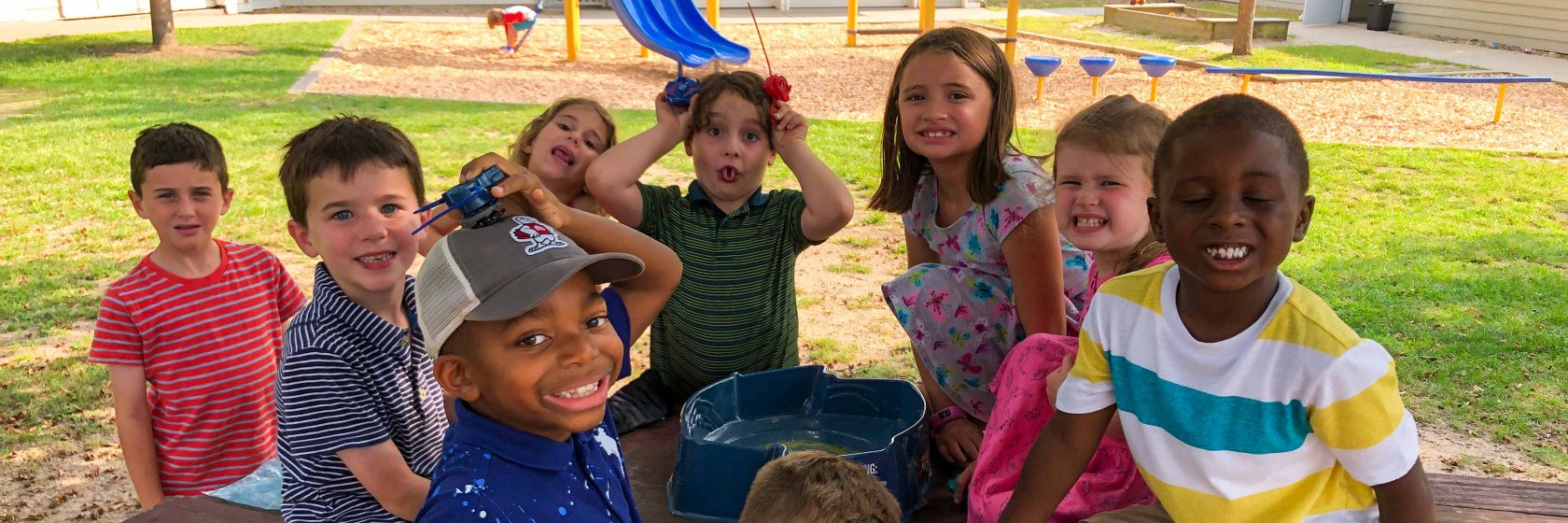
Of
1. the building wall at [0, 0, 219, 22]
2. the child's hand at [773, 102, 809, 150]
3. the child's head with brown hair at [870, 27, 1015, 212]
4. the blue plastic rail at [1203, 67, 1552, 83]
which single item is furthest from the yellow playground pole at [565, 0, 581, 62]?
the child's head with brown hair at [870, 27, 1015, 212]

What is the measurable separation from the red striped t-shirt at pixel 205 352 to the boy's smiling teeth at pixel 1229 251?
2771mm

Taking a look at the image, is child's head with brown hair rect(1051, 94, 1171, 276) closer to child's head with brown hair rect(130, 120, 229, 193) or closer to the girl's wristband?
the girl's wristband

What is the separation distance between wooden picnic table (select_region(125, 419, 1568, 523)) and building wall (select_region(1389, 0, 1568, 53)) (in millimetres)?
16652

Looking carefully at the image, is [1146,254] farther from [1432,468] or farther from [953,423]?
[1432,468]

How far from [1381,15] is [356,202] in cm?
2147

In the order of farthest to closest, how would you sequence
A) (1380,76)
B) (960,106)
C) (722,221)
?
(1380,76) < (722,221) < (960,106)

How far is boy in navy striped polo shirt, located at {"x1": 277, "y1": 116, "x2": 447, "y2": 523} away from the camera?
90.6 inches

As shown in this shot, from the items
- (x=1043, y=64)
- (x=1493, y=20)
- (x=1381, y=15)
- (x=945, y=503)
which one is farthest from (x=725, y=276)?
(x=1381, y=15)

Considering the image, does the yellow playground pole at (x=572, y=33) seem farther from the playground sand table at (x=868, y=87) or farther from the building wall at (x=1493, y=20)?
the building wall at (x=1493, y=20)

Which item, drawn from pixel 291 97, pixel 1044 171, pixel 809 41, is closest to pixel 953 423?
pixel 1044 171

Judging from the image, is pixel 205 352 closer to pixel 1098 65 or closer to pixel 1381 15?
pixel 1098 65

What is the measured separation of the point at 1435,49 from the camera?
57.1 feet

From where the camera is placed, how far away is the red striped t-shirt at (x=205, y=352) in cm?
329

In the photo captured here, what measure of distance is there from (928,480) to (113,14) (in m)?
20.8
